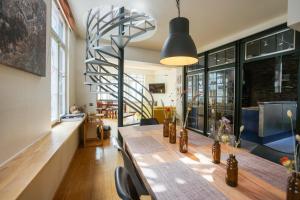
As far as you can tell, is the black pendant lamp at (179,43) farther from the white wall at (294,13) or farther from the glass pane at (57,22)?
the glass pane at (57,22)

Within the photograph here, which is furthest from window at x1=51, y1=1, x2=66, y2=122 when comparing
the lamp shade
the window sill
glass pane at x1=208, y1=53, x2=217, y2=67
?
glass pane at x1=208, y1=53, x2=217, y2=67

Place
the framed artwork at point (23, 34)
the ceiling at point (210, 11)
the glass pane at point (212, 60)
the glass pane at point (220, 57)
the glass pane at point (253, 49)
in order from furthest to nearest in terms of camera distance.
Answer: the glass pane at point (212, 60)
the glass pane at point (220, 57)
the glass pane at point (253, 49)
the ceiling at point (210, 11)
the framed artwork at point (23, 34)

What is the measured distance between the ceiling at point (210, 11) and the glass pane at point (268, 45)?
1.05 ft

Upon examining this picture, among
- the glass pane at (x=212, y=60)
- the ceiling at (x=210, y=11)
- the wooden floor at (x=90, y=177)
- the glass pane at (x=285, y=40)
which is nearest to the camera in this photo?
the wooden floor at (x=90, y=177)

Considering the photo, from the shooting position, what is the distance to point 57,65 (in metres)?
3.07

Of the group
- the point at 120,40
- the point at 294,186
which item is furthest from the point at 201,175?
the point at 120,40

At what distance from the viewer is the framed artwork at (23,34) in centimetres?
114

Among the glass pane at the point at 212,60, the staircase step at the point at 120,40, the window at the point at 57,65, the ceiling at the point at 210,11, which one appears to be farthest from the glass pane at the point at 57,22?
the glass pane at the point at 212,60

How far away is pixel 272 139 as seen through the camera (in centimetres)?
358

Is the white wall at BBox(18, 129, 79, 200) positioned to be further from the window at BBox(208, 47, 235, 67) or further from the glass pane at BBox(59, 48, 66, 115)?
the window at BBox(208, 47, 235, 67)

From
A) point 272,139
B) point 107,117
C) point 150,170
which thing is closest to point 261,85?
point 272,139

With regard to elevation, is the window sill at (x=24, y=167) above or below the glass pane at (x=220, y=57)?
below

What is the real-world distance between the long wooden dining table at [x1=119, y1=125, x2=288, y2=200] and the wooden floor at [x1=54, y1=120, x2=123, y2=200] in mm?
1045

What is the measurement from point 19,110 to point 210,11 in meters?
3.25
